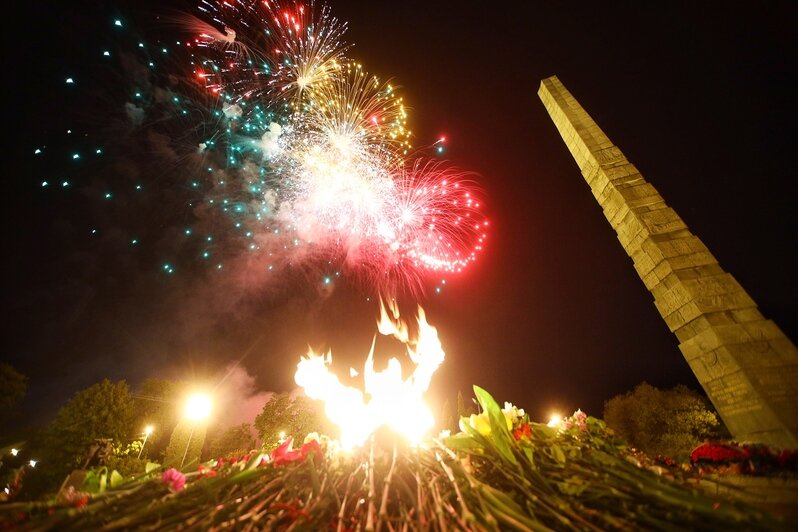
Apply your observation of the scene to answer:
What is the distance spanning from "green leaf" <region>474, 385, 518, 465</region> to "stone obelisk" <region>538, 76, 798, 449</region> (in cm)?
481

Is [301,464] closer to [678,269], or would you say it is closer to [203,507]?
[203,507]

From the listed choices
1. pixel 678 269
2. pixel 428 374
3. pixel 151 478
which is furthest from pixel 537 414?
pixel 151 478

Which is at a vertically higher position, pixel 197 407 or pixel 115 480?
pixel 197 407

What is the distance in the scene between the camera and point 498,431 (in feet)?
9.07

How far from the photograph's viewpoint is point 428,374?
485cm

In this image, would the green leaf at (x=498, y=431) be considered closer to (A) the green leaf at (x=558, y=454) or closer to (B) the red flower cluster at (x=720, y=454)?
(A) the green leaf at (x=558, y=454)

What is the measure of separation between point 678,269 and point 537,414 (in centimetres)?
3874

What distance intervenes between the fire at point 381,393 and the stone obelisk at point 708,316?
4.64 m

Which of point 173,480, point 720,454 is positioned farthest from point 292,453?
point 720,454

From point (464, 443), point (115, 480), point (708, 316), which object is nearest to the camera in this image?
point (115, 480)

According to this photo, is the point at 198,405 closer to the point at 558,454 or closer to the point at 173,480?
the point at 173,480

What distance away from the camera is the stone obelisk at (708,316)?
5.07 metres

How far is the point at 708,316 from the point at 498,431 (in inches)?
219

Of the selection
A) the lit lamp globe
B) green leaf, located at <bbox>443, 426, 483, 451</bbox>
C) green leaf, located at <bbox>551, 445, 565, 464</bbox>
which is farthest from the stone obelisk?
the lit lamp globe
